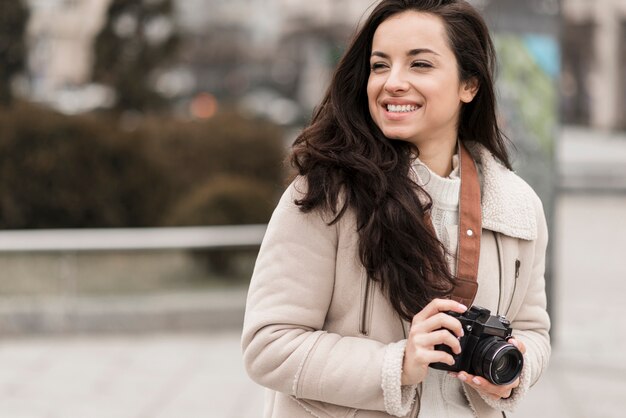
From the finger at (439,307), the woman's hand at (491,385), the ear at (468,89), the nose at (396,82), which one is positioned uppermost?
the nose at (396,82)

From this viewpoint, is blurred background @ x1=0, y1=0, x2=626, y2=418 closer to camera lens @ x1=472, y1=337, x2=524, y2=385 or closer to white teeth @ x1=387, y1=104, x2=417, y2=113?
white teeth @ x1=387, y1=104, x2=417, y2=113

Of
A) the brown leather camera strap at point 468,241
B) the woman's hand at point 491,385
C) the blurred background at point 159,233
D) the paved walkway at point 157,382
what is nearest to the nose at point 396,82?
the brown leather camera strap at point 468,241

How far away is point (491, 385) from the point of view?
1949 millimetres

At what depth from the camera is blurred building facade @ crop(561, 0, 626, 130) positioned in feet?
129

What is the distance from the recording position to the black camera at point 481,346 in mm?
1895

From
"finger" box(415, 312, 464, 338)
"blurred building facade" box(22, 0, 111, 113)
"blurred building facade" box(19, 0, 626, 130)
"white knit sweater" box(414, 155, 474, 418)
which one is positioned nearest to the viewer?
"finger" box(415, 312, 464, 338)

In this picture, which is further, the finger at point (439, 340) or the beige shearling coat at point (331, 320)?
the beige shearling coat at point (331, 320)

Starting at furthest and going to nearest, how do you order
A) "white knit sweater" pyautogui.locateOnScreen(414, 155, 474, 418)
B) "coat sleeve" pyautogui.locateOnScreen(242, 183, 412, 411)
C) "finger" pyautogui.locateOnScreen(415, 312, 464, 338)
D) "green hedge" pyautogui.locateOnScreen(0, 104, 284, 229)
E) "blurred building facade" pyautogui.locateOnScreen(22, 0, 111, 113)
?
"blurred building facade" pyautogui.locateOnScreen(22, 0, 111, 113) → "green hedge" pyautogui.locateOnScreen(0, 104, 284, 229) → "white knit sweater" pyautogui.locateOnScreen(414, 155, 474, 418) → "coat sleeve" pyautogui.locateOnScreen(242, 183, 412, 411) → "finger" pyautogui.locateOnScreen(415, 312, 464, 338)

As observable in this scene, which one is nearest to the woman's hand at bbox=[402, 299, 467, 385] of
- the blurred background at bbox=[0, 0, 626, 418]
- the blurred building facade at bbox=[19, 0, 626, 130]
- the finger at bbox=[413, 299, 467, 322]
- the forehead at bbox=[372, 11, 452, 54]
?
the finger at bbox=[413, 299, 467, 322]

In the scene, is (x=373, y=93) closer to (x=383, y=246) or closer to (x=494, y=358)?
(x=383, y=246)

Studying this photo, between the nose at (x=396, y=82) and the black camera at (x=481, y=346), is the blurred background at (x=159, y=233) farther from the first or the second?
the black camera at (x=481, y=346)

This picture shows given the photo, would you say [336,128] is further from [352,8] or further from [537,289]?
[352,8]

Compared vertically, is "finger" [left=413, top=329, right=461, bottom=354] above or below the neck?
below

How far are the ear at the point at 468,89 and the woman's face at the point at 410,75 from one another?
0.04m
